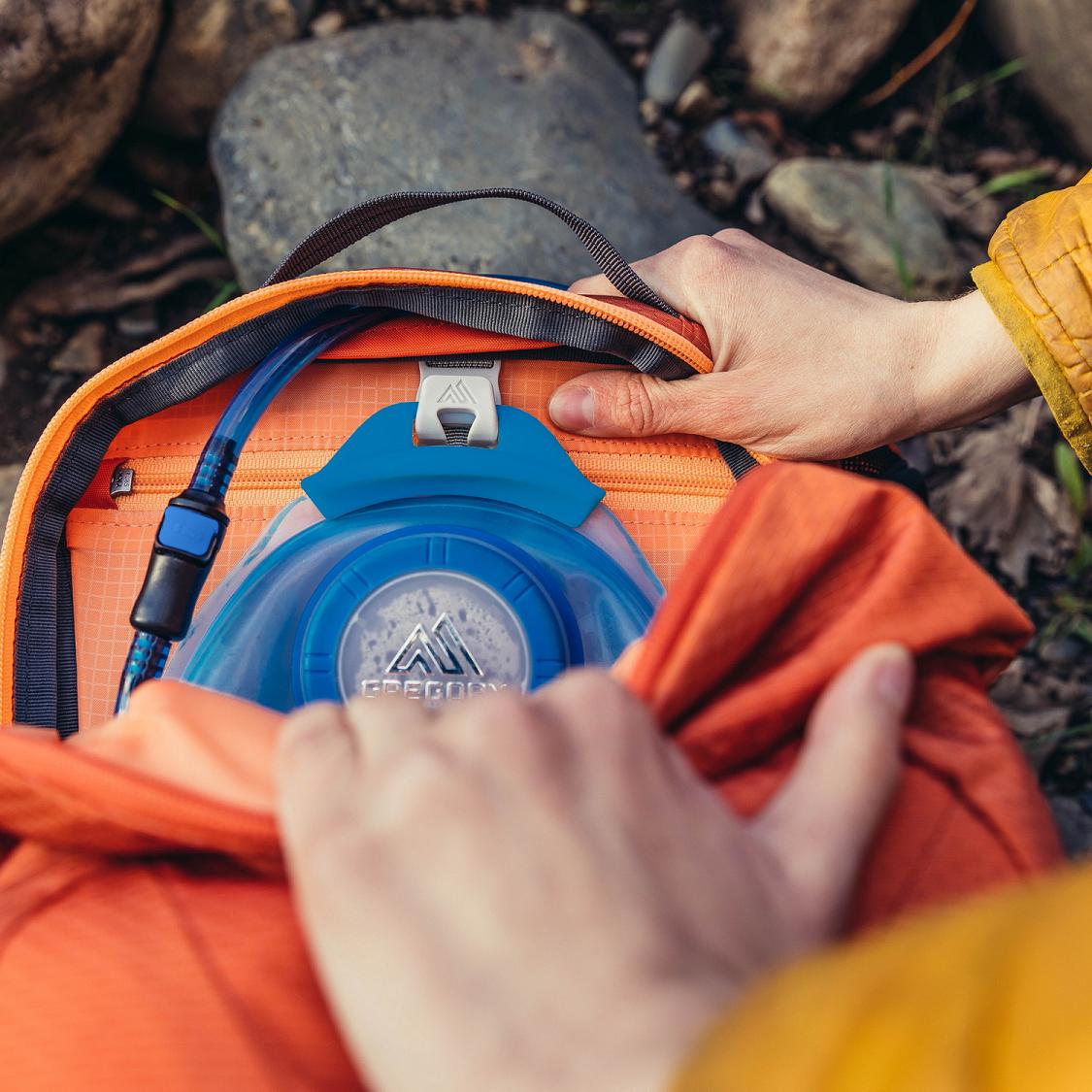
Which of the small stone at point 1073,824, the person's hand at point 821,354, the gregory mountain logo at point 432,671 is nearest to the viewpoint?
the gregory mountain logo at point 432,671

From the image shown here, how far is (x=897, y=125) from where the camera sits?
7.55ft

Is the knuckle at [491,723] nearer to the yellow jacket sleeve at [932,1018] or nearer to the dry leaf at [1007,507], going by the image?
the yellow jacket sleeve at [932,1018]

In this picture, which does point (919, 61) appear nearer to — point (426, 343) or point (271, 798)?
point (426, 343)

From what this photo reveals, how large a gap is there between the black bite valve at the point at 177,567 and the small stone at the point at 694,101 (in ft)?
5.28

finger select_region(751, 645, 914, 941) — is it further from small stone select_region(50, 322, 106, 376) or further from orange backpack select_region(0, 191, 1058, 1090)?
small stone select_region(50, 322, 106, 376)

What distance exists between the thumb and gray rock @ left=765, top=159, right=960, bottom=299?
1.06m

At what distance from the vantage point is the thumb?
1174mm

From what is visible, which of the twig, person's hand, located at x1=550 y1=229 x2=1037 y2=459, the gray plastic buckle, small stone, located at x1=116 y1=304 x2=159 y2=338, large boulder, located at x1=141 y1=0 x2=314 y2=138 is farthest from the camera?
the twig

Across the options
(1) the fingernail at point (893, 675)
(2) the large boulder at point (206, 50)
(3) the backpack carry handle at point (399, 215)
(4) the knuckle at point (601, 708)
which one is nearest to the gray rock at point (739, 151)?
(2) the large boulder at point (206, 50)

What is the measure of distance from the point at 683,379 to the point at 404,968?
84cm

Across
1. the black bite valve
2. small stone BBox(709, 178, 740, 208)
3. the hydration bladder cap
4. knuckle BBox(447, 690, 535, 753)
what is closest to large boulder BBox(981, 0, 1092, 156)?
small stone BBox(709, 178, 740, 208)

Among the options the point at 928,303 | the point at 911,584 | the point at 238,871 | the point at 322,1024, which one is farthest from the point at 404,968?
the point at 928,303

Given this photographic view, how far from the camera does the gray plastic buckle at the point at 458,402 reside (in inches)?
45.6

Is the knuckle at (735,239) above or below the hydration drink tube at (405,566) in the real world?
above
